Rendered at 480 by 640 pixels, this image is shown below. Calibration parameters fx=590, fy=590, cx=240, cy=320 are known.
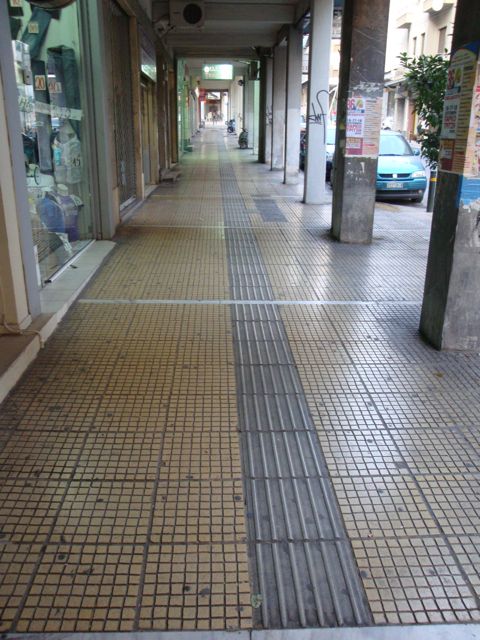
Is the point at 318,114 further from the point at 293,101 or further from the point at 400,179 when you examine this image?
the point at 293,101

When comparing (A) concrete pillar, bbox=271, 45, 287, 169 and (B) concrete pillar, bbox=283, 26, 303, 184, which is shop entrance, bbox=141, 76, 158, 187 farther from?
(A) concrete pillar, bbox=271, 45, 287, 169

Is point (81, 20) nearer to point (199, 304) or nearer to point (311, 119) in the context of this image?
point (199, 304)

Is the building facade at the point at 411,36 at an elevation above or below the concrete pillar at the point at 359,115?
above

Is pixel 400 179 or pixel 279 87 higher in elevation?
pixel 279 87

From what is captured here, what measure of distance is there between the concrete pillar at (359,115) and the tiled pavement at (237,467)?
2572mm

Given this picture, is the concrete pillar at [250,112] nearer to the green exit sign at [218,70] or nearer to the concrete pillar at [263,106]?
the green exit sign at [218,70]

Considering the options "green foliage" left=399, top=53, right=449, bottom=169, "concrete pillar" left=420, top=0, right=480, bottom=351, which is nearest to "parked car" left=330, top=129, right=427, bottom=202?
"green foliage" left=399, top=53, right=449, bottom=169

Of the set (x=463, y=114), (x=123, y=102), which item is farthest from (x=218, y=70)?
(x=463, y=114)

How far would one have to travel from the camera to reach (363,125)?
7730 millimetres

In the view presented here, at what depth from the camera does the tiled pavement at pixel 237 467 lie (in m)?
2.16

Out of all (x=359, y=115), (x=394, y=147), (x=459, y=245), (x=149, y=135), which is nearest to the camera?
(x=459, y=245)

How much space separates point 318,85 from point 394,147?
3198mm

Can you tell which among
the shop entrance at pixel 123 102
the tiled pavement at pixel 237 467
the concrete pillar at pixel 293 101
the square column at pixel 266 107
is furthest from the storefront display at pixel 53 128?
the square column at pixel 266 107

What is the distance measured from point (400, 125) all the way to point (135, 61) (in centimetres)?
3319
